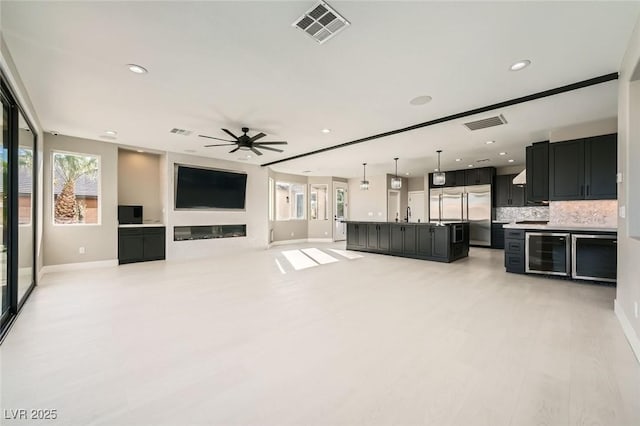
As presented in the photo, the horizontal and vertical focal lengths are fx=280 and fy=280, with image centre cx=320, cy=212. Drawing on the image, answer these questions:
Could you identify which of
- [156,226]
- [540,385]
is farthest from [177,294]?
[540,385]

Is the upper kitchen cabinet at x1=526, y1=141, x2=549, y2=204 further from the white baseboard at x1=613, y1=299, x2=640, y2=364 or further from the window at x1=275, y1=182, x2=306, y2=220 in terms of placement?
the window at x1=275, y1=182, x2=306, y2=220

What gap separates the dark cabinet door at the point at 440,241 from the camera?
21.4 ft

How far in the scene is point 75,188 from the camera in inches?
229

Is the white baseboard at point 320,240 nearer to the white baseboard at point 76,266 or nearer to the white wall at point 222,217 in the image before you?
the white wall at point 222,217

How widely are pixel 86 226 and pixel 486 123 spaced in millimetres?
7992

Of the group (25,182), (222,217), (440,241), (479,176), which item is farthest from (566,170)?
(25,182)

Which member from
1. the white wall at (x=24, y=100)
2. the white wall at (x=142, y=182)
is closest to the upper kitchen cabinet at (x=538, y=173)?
the white wall at (x=24, y=100)

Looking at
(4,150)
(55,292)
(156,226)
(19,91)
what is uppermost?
(19,91)

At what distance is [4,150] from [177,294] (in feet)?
8.24

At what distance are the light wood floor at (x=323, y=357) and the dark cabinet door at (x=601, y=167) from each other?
5.08 ft

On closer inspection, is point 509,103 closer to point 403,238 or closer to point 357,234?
point 403,238

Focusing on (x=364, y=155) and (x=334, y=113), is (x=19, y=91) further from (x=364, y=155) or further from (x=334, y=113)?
(x=364, y=155)

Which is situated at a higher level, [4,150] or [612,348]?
[4,150]

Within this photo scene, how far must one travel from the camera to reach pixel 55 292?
4137 mm
